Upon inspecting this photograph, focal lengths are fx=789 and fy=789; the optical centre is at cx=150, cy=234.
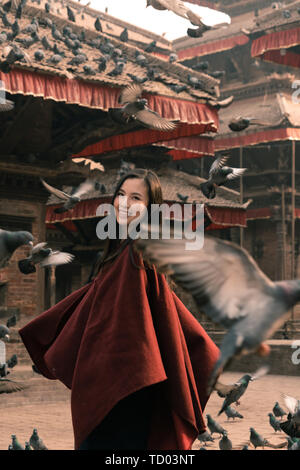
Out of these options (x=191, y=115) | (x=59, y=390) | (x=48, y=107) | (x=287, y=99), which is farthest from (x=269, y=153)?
(x=59, y=390)

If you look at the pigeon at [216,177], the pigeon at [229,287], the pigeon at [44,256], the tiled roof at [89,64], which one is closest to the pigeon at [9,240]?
the pigeon at [229,287]

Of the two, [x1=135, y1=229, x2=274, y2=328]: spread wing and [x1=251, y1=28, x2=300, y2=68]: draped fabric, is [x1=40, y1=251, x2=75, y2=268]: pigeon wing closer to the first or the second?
[x1=135, y1=229, x2=274, y2=328]: spread wing

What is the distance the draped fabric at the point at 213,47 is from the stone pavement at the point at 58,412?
55.4ft

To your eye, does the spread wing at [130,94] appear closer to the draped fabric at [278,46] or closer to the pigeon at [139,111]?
the pigeon at [139,111]

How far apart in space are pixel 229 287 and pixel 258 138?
19549mm

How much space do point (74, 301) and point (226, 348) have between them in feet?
3.77

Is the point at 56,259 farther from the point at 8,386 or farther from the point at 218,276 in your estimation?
the point at 218,276

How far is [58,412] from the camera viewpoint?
926cm

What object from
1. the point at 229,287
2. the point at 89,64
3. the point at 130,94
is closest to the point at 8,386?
the point at 229,287

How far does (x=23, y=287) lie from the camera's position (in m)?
11.5

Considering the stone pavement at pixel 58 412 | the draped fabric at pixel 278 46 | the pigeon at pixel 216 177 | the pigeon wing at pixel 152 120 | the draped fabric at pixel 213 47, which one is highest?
the draped fabric at pixel 213 47

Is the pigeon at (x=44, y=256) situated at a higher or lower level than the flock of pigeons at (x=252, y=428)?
higher

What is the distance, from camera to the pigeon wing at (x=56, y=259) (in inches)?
280

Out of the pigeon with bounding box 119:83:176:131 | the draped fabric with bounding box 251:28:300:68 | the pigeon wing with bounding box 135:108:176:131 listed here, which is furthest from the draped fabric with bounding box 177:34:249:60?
the pigeon wing with bounding box 135:108:176:131
